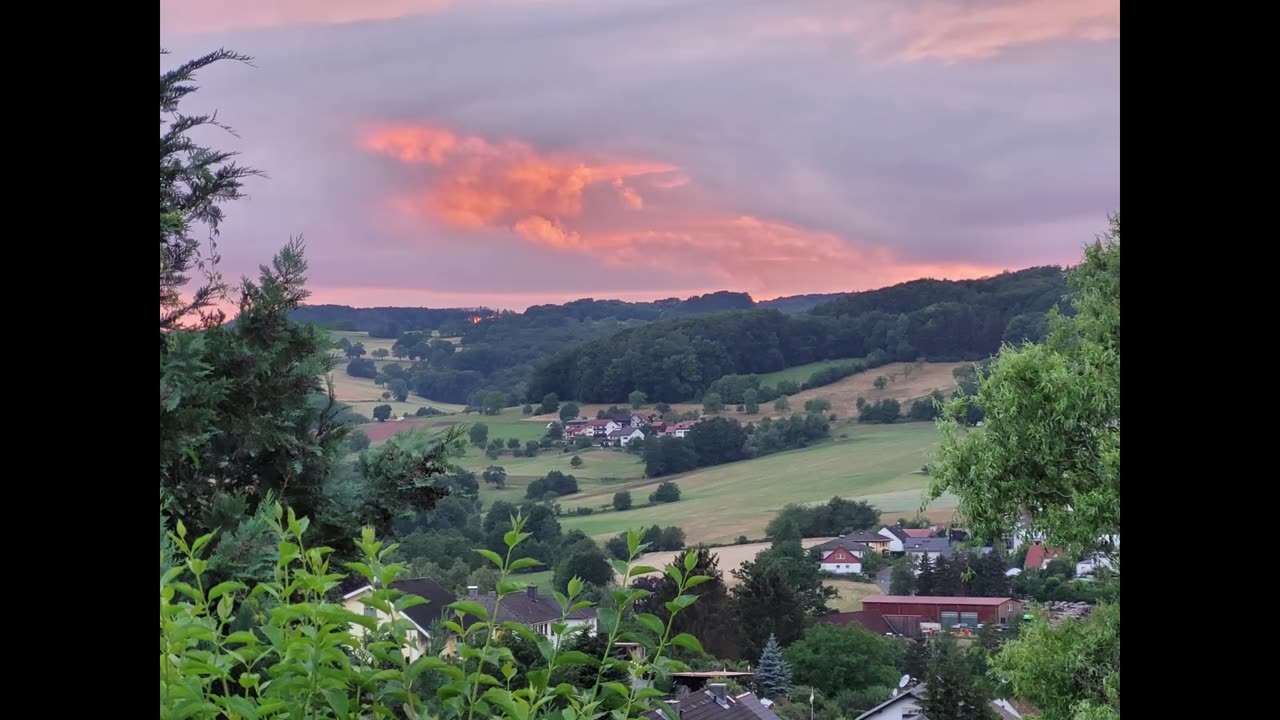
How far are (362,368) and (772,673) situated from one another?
9.67ft

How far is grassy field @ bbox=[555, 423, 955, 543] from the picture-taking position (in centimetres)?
768

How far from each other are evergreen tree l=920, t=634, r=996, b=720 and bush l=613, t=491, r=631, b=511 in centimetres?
254

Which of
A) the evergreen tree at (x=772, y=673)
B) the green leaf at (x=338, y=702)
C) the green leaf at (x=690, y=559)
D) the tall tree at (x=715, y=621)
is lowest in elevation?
the evergreen tree at (x=772, y=673)

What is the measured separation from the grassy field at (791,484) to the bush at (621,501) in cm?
6

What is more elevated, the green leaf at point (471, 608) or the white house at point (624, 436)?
the green leaf at point (471, 608)

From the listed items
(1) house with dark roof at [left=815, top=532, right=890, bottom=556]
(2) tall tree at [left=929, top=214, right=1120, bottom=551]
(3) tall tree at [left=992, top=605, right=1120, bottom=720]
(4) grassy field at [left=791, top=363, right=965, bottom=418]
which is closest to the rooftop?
(1) house with dark roof at [left=815, top=532, right=890, bottom=556]

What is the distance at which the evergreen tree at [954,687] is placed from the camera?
645 centimetres

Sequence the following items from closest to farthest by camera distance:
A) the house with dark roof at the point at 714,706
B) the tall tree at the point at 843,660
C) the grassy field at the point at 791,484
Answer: the house with dark roof at the point at 714,706
the tall tree at the point at 843,660
the grassy field at the point at 791,484

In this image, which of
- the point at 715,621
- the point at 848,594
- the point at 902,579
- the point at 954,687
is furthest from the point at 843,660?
the point at 902,579

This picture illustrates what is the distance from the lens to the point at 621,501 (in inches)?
312

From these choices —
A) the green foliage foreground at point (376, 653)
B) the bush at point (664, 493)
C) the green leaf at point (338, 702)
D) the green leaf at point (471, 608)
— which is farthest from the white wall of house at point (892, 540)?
the green leaf at point (338, 702)

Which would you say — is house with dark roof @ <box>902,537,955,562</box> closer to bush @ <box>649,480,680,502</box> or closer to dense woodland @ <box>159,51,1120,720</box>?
dense woodland @ <box>159,51,1120,720</box>

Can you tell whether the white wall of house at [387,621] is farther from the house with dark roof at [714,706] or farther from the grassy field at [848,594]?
the grassy field at [848,594]
